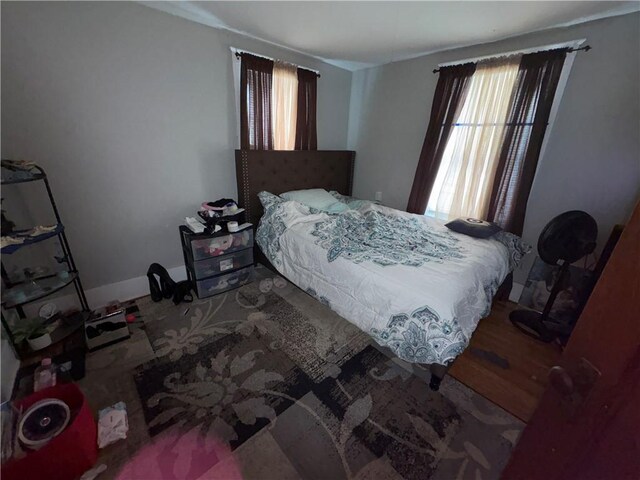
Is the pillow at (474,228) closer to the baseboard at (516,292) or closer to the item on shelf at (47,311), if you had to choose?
the baseboard at (516,292)

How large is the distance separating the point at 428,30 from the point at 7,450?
354 centimetres

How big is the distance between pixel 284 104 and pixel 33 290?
262 centimetres

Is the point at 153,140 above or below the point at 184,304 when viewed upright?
above

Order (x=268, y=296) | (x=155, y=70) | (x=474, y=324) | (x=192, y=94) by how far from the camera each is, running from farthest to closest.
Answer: (x=268, y=296), (x=192, y=94), (x=155, y=70), (x=474, y=324)

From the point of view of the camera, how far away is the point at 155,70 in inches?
81.1

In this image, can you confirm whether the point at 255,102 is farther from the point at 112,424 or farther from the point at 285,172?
the point at 112,424

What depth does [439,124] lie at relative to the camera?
269cm

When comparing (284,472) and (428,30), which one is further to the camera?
(428,30)

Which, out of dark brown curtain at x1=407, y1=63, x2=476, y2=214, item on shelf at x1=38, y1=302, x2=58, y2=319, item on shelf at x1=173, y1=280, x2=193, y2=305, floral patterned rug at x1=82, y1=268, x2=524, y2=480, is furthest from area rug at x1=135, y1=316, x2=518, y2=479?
dark brown curtain at x1=407, y1=63, x2=476, y2=214

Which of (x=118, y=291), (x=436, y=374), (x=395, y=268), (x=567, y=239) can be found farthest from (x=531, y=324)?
(x=118, y=291)

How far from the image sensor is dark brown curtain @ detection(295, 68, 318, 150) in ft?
9.49

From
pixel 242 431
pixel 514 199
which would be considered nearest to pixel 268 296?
pixel 242 431

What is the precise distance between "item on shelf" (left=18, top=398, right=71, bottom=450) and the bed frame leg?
1822mm

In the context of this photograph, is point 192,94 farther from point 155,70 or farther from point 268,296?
point 268,296
